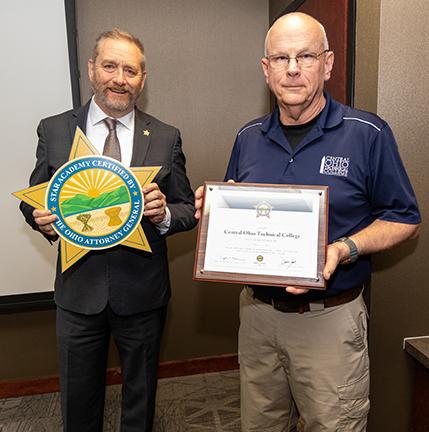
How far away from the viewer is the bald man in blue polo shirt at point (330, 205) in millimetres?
1216

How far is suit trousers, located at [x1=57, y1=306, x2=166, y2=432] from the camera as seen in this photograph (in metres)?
1.59

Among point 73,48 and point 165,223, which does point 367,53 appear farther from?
point 73,48

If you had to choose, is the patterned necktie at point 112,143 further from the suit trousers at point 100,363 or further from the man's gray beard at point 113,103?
the suit trousers at point 100,363

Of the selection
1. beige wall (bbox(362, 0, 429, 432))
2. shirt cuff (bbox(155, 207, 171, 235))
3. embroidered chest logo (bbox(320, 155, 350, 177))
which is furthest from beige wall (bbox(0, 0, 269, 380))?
embroidered chest logo (bbox(320, 155, 350, 177))

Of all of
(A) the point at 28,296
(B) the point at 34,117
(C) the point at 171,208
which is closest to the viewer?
(C) the point at 171,208

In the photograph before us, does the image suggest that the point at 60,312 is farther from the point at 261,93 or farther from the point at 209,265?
the point at 261,93

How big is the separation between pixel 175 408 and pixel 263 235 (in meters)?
1.49

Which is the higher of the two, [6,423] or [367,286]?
[367,286]

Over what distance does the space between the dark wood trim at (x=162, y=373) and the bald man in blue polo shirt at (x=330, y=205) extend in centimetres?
128

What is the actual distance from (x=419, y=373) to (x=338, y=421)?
1.85 ft

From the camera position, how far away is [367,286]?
5.25ft

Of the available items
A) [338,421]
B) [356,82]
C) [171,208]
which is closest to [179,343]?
[171,208]

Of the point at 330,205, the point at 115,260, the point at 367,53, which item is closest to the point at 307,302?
the point at 330,205

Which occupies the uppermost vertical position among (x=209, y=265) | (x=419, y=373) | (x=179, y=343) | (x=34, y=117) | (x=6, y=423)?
(x=34, y=117)
